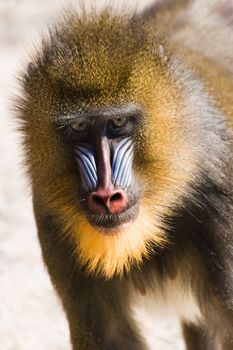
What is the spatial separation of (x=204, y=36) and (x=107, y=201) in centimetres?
135

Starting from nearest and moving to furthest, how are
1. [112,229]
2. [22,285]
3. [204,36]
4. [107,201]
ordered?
[107,201] → [112,229] → [204,36] → [22,285]

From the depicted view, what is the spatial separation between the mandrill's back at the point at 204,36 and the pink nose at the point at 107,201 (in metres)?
0.64

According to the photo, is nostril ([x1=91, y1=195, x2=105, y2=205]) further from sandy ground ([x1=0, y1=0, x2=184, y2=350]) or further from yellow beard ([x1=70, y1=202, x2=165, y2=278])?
sandy ground ([x1=0, y1=0, x2=184, y2=350])

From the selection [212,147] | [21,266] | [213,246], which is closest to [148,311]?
[213,246]

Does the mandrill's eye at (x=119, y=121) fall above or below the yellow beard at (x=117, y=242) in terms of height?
above

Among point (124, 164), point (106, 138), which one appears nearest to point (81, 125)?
point (106, 138)

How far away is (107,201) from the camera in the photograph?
11.4 ft

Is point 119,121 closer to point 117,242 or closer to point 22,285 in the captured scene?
point 117,242

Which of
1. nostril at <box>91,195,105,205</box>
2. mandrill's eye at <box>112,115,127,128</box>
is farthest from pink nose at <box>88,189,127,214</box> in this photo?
mandrill's eye at <box>112,115,127,128</box>

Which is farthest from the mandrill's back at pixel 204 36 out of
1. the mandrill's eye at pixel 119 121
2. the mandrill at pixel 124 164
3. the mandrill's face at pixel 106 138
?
the mandrill's eye at pixel 119 121

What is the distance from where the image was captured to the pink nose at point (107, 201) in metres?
3.47

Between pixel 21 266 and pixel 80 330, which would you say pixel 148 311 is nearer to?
pixel 80 330

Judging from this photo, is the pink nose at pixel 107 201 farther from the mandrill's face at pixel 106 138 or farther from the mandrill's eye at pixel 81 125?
the mandrill's eye at pixel 81 125

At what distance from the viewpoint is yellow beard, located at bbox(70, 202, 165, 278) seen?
3645 mm
